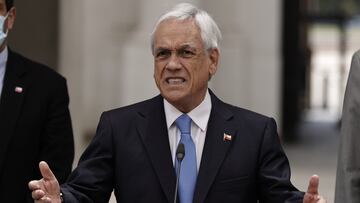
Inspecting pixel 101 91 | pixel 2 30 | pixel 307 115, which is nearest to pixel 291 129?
pixel 101 91

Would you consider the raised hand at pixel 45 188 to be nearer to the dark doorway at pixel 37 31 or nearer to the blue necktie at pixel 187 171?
the blue necktie at pixel 187 171

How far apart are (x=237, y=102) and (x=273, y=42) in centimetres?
106

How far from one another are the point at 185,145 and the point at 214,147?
0.43ft

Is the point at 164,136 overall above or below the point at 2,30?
below

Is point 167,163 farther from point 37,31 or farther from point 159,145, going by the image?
point 37,31

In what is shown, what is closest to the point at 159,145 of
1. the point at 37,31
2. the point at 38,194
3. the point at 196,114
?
the point at 196,114

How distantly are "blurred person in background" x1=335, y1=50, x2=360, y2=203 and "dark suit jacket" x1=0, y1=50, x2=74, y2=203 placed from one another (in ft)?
5.80

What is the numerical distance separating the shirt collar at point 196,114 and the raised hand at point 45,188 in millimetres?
575

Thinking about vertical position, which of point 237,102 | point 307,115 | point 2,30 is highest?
point 2,30

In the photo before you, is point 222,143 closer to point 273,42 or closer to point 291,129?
point 273,42

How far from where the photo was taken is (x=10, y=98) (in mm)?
5551

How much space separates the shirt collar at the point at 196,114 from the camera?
14.4 feet

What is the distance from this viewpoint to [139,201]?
14.2 ft

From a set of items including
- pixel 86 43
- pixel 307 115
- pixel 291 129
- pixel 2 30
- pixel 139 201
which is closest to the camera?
pixel 139 201
